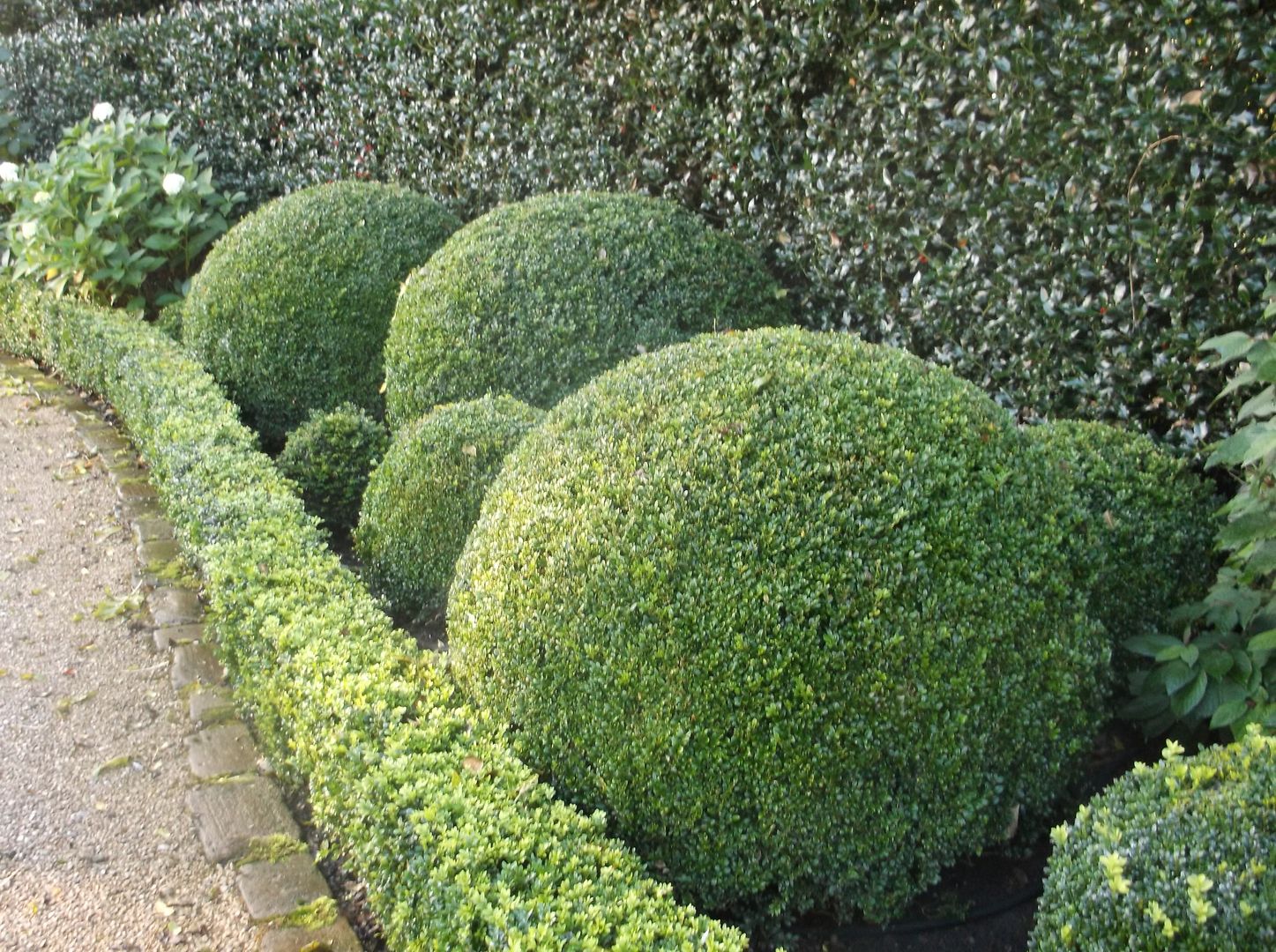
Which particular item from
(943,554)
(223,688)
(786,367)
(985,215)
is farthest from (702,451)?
(223,688)

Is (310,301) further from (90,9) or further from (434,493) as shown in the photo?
(90,9)

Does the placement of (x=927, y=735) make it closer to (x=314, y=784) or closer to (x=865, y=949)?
(x=865, y=949)

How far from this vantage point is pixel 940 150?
3.98 meters

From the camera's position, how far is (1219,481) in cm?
353

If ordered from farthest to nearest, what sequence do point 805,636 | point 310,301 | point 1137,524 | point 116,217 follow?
point 116,217 → point 310,301 → point 1137,524 → point 805,636

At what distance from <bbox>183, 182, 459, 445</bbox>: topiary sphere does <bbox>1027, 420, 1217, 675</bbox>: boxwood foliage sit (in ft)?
12.7

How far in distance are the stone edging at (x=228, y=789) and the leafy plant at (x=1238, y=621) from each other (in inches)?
95.1

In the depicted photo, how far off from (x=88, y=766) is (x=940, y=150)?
12.9 ft

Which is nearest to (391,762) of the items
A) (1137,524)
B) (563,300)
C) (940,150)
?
(1137,524)

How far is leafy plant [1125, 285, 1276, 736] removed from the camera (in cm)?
263

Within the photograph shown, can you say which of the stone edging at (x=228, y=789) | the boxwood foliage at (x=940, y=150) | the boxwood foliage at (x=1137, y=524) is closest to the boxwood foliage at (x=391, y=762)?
the stone edging at (x=228, y=789)

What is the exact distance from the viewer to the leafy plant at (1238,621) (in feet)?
8.64

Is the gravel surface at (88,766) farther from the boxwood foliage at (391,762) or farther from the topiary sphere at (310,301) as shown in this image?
the topiary sphere at (310,301)

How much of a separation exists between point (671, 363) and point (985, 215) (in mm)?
1569
